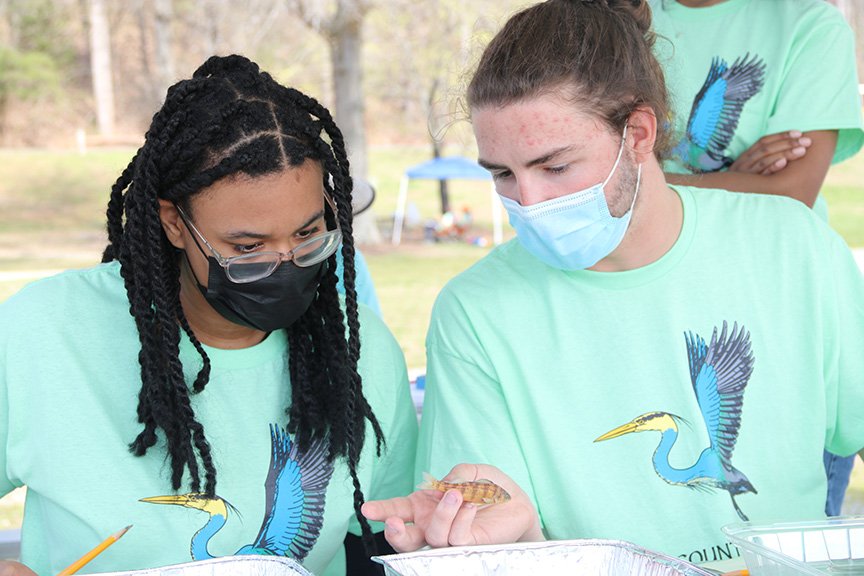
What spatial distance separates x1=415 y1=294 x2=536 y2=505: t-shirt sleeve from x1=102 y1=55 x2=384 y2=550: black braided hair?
0.41 feet

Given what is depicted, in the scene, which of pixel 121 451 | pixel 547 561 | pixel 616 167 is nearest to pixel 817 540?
pixel 547 561

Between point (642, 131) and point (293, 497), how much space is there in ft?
3.12

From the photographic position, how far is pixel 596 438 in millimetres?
1953

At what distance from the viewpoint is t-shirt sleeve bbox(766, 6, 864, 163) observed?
2533 millimetres

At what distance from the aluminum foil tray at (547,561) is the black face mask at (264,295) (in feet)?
2.16

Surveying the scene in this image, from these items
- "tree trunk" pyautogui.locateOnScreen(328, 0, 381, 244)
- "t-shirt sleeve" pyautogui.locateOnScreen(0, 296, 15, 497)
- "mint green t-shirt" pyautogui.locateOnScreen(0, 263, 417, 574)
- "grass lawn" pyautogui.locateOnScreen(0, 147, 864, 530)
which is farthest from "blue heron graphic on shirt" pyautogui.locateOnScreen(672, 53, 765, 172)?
"tree trunk" pyautogui.locateOnScreen(328, 0, 381, 244)

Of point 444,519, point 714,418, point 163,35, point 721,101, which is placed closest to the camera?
point 444,519

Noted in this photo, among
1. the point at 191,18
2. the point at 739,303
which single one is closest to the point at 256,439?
the point at 739,303

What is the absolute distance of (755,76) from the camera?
2.58m

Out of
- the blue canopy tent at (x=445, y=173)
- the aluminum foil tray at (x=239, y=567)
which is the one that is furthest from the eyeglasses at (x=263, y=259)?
the blue canopy tent at (x=445, y=173)

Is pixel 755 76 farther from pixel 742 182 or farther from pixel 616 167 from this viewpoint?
pixel 616 167

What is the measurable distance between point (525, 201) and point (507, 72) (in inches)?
9.4

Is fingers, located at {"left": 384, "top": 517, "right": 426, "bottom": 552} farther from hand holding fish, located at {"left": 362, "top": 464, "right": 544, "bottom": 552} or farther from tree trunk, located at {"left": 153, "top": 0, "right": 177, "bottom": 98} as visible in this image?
tree trunk, located at {"left": 153, "top": 0, "right": 177, "bottom": 98}

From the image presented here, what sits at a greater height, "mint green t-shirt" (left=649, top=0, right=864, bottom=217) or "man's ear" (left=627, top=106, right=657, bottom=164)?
"mint green t-shirt" (left=649, top=0, right=864, bottom=217)
